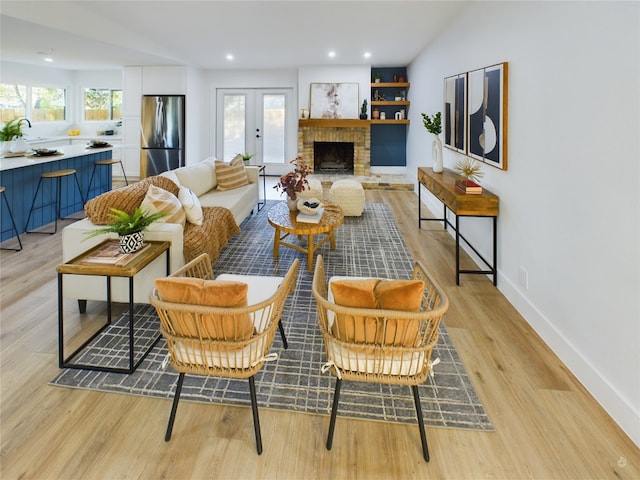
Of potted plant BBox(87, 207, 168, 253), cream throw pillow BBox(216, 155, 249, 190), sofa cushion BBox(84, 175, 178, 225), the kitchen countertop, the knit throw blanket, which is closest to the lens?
potted plant BBox(87, 207, 168, 253)

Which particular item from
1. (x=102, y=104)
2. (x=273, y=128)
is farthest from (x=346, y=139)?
(x=102, y=104)

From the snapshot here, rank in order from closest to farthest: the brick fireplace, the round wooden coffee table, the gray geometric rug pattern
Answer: the gray geometric rug pattern → the round wooden coffee table → the brick fireplace

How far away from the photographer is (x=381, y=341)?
153cm

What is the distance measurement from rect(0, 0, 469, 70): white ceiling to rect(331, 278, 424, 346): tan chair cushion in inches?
159

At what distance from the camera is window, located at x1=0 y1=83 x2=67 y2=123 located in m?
8.52

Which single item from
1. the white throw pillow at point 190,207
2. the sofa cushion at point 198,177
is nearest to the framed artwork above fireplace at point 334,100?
the sofa cushion at point 198,177

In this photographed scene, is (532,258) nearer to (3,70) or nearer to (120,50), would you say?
(120,50)

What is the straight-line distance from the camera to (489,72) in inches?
144

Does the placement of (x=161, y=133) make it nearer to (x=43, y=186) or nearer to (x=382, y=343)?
(x=43, y=186)

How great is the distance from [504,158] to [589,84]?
1.25 meters

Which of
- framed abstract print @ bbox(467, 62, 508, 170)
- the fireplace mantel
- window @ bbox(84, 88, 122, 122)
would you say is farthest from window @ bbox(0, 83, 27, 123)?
framed abstract print @ bbox(467, 62, 508, 170)

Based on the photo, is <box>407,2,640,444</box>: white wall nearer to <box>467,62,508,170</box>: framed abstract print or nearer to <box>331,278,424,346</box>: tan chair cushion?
<box>467,62,508,170</box>: framed abstract print

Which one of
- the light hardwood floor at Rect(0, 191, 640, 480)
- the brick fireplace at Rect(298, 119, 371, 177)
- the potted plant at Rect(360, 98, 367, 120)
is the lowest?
the light hardwood floor at Rect(0, 191, 640, 480)

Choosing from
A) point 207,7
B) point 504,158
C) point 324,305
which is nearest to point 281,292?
point 324,305
